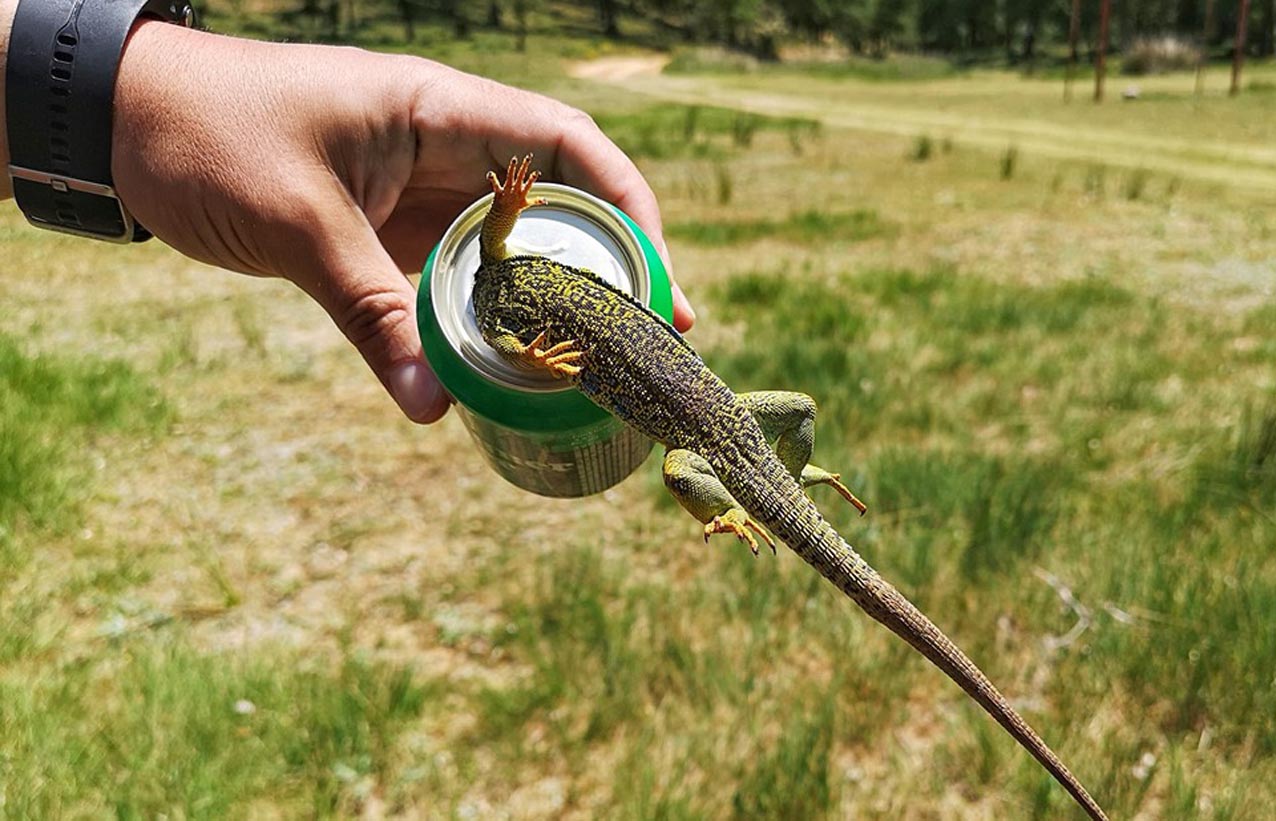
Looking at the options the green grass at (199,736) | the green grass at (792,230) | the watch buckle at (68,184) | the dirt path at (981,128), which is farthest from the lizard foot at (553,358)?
the dirt path at (981,128)

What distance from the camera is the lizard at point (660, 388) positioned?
10.0 feet

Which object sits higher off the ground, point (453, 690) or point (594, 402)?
point (594, 402)

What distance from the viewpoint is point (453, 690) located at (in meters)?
5.48

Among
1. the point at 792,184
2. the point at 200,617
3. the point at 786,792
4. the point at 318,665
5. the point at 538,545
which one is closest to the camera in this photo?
the point at 786,792

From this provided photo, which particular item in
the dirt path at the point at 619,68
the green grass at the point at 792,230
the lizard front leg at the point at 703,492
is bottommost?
the dirt path at the point at 619,68

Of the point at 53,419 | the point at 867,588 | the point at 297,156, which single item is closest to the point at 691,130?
the point at 53,419

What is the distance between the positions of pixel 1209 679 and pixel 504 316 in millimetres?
4640

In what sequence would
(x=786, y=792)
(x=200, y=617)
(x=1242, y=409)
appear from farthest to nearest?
(x=1242, y=409)
(x=200, y=617)
(x=786, y=792)

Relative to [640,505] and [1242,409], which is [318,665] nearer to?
[640,505]

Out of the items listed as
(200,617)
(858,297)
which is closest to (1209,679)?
(200,617)

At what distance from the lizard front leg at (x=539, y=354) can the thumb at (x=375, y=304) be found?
555 millimetres

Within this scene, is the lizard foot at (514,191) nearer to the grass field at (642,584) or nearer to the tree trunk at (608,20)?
the grass field at (642,584)

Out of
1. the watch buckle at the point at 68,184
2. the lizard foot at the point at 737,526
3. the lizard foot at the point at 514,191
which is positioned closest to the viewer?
the lizard foot at the point at 737,526

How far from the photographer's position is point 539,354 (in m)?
2.97
